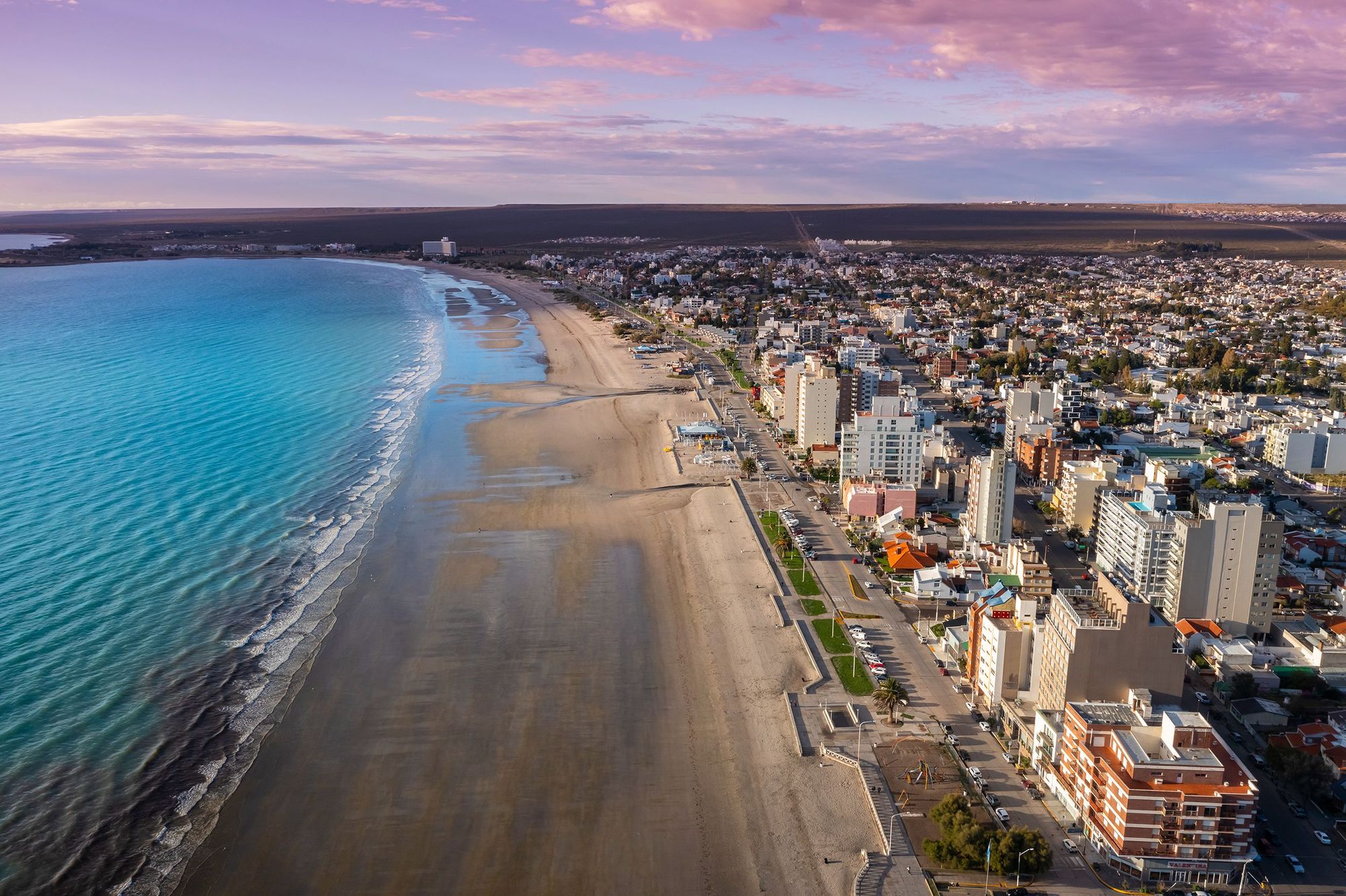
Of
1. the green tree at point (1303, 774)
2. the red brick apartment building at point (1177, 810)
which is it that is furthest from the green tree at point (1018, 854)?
the green tree at point (1303, 774)

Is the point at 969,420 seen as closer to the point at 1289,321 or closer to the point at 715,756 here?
the point at 715,756

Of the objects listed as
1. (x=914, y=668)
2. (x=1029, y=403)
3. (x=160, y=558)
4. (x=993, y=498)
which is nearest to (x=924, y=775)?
(x=914, y=668)

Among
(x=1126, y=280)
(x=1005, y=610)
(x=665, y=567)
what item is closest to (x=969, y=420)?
(x=665, y=567)

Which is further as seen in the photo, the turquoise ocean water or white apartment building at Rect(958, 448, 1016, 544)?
white apartment building at Rect(958, 448, 1016, 544)

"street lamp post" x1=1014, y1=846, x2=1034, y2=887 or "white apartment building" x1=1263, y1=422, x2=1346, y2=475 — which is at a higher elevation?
"white apartment building" x1=1263, y1=422, x2=1346, y2=475

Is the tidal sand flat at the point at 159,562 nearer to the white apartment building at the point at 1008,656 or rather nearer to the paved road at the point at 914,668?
the paved road at the point at 914,668

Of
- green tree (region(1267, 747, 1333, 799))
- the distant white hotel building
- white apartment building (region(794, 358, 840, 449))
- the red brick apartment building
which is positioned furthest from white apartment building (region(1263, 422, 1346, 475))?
the distant white hotel building

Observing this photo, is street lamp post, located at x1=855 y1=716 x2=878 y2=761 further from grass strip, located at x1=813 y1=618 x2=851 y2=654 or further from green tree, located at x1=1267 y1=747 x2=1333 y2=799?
green tree, located at x1=1267 y1=747 x2=1333 y2=799

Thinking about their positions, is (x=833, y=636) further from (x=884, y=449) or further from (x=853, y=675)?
(x=884, y=449)
